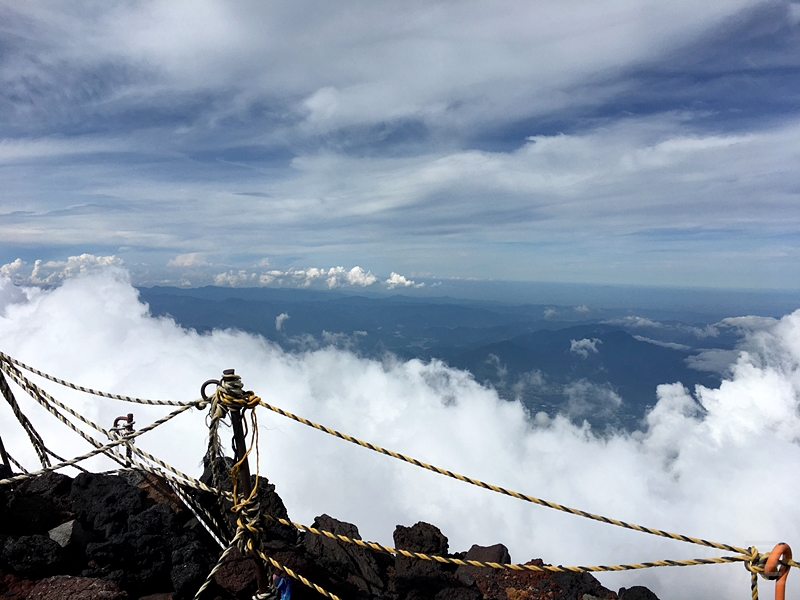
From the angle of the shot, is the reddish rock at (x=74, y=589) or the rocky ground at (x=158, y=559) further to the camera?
the rocky ground at (x=158, y=559)

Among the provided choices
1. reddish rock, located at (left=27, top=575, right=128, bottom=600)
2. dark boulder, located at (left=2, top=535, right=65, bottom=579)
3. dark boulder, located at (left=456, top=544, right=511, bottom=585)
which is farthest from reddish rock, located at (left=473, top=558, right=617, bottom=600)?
dark boulder, located at (left=2, top=535, right=65, bottom=579)

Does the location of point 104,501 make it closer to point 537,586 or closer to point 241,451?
point 241,451

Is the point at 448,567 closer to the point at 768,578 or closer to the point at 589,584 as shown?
the point at 589,584

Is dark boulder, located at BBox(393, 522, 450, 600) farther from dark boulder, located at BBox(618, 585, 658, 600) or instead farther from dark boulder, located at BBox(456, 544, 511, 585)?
dark boulder, located at BBox(618, 585, 658, 600)

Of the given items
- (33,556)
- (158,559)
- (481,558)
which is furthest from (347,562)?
(33,556)

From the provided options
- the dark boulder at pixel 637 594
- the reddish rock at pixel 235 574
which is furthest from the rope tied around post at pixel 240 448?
the dark boulder at pixel 637 594

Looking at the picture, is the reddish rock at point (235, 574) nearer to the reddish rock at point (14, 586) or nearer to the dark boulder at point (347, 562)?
the dark boulder at point (347, 562)

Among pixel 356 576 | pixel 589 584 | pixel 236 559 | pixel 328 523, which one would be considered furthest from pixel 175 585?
pixel 589 584
